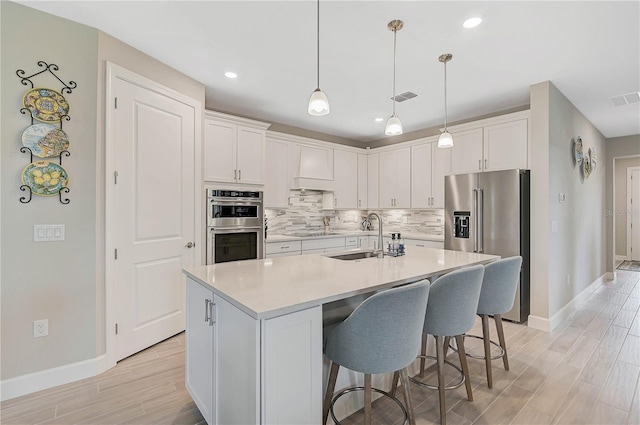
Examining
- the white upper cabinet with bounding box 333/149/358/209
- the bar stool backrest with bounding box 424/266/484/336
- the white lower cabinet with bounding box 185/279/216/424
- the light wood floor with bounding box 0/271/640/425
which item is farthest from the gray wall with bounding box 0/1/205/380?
the white upper cabinet with bounding box 333/149/358/209

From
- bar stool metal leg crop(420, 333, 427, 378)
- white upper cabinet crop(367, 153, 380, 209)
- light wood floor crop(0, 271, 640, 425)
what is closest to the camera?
light wood floor crop(0, 271, 640, 425)

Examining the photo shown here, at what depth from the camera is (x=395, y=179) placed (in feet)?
16.7

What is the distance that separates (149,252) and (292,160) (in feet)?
8.00

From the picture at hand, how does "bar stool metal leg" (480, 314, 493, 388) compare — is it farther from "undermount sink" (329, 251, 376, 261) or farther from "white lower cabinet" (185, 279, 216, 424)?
"white lower cabinet" (185, 279, 216, 424)

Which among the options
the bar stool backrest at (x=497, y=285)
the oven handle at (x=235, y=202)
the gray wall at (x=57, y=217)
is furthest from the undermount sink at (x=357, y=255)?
the gray wall at (x=57, y=217)

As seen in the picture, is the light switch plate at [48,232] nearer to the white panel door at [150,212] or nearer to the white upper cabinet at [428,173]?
the white panel door at [150,212]

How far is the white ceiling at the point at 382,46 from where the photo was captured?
6.81 ft

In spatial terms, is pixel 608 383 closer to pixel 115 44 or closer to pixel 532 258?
pixel 532 258

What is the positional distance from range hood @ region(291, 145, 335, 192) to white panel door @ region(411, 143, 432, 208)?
1.29m

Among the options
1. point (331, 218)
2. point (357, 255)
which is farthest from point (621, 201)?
point (357, 255)

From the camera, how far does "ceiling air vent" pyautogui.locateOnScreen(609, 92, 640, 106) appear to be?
3484 mm

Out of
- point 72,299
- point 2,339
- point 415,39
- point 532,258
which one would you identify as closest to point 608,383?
point 532,258

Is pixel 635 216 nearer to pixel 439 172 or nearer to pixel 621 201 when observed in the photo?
pixel 621 201

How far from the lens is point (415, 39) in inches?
94.7
